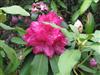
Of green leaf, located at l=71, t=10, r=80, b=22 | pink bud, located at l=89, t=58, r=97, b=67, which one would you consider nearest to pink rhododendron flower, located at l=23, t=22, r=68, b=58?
pink bud, located at l=89, t=58, r=97, b=67

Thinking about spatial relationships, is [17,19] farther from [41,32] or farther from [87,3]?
[41,32]

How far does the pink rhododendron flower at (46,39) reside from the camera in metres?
1.66

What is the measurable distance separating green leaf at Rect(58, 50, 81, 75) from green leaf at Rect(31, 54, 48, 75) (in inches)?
5.4

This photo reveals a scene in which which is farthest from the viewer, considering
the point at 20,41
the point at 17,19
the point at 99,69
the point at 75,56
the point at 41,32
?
the point at 17,19

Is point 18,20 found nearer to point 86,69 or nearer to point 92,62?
point 92,62

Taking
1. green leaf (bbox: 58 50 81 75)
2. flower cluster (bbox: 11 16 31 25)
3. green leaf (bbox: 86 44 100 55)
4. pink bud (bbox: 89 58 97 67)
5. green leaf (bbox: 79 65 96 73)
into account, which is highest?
green leaf (bbox: 86 44 100 55)

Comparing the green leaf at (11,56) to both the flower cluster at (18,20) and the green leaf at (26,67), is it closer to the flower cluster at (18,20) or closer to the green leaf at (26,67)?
the green leaf at (26,67)

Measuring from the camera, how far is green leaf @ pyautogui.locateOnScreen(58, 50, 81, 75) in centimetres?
146

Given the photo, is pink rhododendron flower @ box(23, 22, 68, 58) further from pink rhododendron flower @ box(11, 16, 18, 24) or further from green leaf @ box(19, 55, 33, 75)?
pink rhododendron flower @ box(11, 16, 18, 24)

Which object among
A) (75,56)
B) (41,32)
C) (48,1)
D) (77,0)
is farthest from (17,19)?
(75,56)

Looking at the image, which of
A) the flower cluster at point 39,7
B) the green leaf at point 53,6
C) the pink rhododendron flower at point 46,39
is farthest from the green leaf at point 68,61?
the green leaf at point 53,6

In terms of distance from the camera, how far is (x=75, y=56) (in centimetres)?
154

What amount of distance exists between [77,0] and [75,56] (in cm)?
111

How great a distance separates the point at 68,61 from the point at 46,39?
189 millimetres
